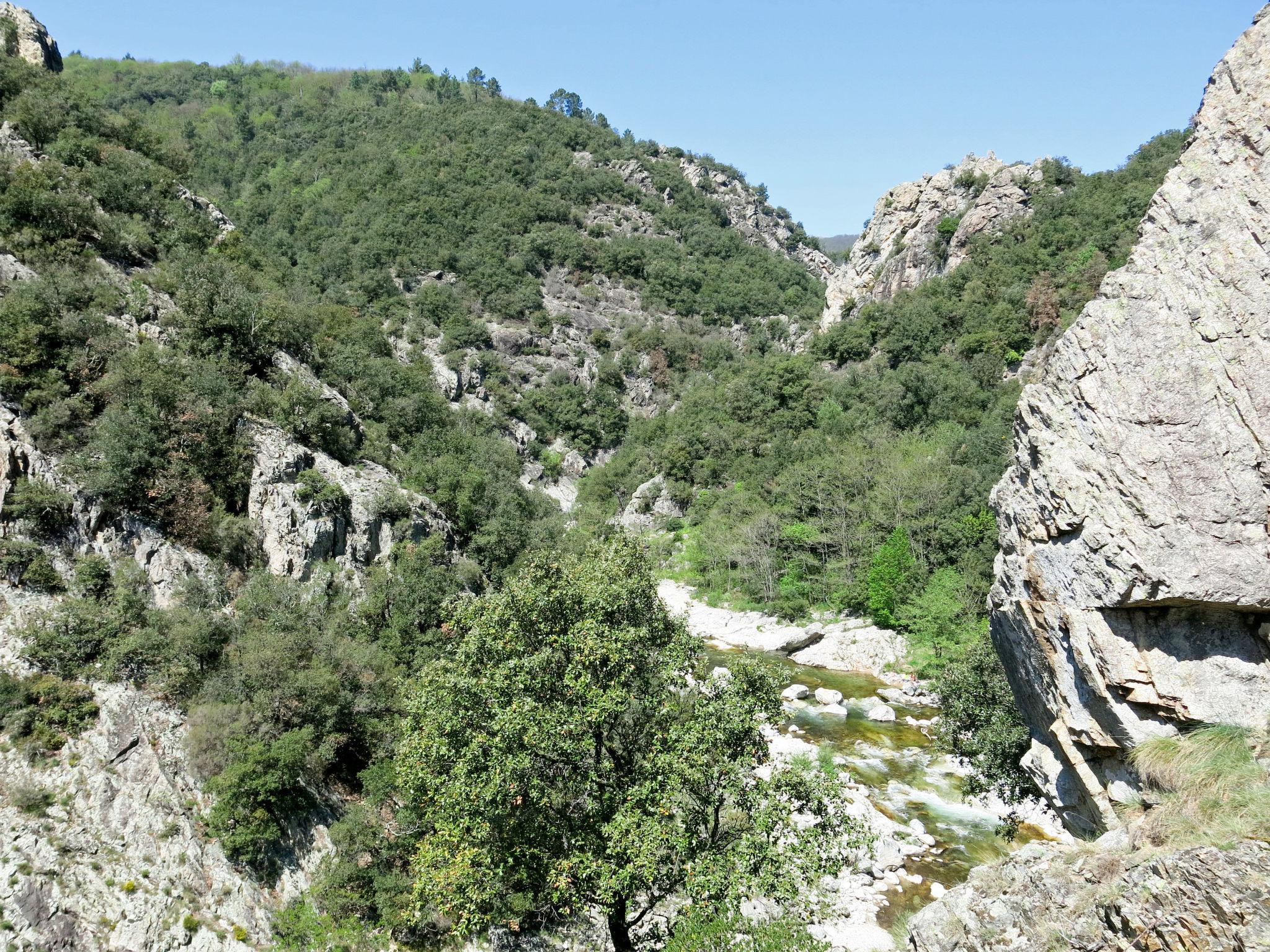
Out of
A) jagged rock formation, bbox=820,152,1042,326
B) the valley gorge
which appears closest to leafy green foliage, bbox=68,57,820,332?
jagged rock formation, bbox=820,152,1042,326

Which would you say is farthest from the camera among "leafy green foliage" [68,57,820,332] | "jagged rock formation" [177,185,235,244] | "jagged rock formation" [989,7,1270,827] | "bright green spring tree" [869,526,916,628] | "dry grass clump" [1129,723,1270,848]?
"leafy green foliage" [68,57,820,332]

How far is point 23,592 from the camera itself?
2030 cm

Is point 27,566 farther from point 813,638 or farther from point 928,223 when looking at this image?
point 928,223

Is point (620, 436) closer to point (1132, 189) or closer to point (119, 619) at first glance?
point (1132, 189)

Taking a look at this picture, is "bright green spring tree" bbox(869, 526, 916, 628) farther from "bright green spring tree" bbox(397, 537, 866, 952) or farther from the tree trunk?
the tree trunk

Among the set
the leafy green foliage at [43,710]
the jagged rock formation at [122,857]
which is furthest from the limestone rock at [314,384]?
the jagged rock formation at [122,857]

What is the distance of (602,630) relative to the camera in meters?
14.1

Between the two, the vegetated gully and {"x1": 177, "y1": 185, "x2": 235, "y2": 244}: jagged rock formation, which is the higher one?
{"x1": 177, "y1": 185, "x2": 235, "y2": 244}: jagged rock formation

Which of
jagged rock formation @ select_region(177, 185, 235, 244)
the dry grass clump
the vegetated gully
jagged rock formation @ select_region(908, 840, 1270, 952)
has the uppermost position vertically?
jagged rock formation @ select_region(177, 185, 235, 244)

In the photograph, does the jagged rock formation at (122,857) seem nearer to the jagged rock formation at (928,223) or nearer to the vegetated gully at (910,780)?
the vegetated gully at (910,780)

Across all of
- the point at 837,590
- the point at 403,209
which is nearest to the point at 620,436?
the point at 403,209

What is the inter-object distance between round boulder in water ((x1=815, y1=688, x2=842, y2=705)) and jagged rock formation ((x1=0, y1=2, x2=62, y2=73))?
7061cm

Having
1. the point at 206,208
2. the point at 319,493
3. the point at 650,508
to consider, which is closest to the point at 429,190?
the point at 650,508

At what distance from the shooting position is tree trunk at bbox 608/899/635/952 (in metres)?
13.9
